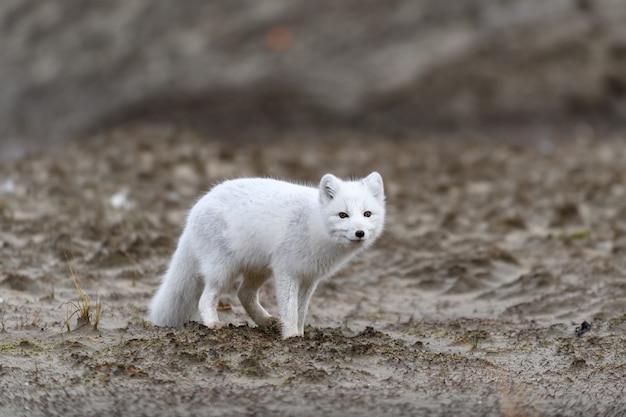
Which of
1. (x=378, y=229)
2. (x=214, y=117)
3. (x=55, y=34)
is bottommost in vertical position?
(x=378, y=229)

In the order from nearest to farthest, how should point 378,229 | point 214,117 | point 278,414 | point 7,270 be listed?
point 278,414 → point 378,229 → point 7,270 → point 214,117

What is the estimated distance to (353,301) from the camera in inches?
324

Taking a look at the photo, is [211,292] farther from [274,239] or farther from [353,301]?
[353,301]

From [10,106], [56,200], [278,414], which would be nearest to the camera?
[278,414]

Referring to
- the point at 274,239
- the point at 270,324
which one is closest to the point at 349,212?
the point at 274,239

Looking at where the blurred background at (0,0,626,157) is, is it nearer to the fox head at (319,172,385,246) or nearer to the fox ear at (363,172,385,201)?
the fox ear at (363,172,385,201)

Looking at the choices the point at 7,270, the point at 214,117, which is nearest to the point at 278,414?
the point at 7,270

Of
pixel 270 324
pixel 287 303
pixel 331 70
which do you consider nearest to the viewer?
pixel 287 303

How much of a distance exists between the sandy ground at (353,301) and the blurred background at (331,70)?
3834mm

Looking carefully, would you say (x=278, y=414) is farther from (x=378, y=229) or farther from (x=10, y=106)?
(x=10, y=106)

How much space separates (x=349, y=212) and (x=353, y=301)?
7.41 feet

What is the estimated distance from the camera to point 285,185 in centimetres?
670

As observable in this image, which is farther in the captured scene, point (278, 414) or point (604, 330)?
point (604, 330)

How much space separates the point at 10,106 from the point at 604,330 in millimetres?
15815
